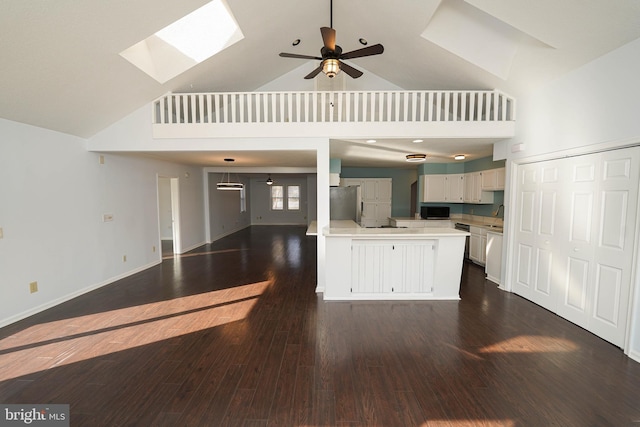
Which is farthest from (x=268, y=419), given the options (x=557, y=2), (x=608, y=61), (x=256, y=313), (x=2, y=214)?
(x=608, y=61)

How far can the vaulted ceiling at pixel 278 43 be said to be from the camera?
98.5 inches

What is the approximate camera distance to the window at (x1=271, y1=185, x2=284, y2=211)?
13078 mm

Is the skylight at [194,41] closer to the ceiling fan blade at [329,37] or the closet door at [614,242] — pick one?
the ceiling fan blade at [329,37]

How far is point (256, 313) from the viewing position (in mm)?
3559

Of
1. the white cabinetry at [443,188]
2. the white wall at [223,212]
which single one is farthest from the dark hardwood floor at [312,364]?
the white wall at [223,212]

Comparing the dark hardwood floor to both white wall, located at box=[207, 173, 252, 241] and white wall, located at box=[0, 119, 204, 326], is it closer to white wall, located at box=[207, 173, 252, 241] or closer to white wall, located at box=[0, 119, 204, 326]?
white wall, located at box=[0, 119, 204, 326]

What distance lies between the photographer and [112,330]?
312 cm

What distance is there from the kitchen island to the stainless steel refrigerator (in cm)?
263

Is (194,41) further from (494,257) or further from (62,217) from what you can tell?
(494,257)

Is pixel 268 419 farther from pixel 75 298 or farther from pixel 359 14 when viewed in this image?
pixel 359 14

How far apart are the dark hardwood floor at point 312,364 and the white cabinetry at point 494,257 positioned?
2.32 ft

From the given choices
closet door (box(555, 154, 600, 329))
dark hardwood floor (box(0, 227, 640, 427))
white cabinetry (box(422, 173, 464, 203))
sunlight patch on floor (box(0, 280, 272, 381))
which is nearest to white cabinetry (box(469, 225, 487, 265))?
white cabinetry (box(422, 173, 464, 203))

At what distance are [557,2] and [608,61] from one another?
888 millimetres

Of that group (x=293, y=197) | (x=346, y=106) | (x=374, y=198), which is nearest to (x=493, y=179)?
(x=374, y=198)
